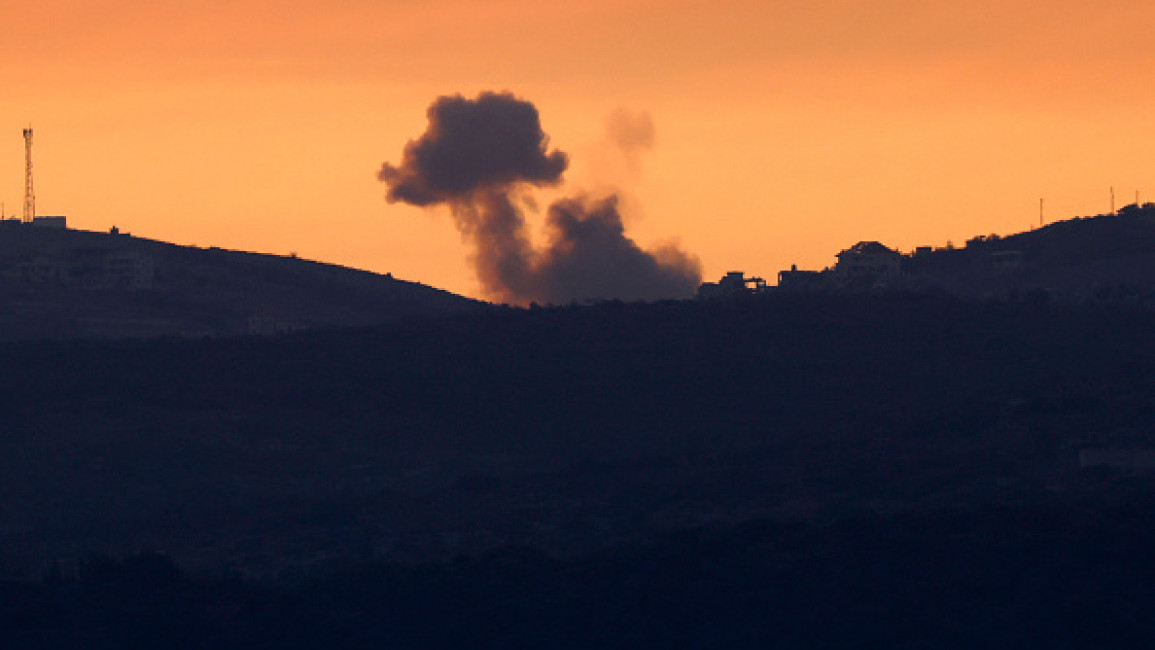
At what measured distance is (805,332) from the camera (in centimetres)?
19625

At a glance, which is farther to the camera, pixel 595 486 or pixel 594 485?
pixel 594 485

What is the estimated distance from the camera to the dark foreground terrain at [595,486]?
3900 inches

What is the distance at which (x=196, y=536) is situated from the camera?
457ft

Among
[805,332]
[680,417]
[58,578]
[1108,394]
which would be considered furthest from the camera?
[805,332]

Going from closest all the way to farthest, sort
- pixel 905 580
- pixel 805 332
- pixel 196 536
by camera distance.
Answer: pixel 905 580 → pixel 196 536 → pixel 805 332

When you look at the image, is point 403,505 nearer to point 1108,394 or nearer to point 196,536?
point 196,536

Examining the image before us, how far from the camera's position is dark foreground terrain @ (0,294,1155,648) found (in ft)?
325

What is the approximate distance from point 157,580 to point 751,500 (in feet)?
140

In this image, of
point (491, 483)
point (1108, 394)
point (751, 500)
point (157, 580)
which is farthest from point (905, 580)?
point (1108, 394)

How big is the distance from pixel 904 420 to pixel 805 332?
1146 inches

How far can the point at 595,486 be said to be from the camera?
152 meters

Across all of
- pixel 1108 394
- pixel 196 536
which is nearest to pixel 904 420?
pixel 1108 394

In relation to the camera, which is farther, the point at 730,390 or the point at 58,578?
the point at 730,390

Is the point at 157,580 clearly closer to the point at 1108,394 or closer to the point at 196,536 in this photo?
the point at 196,536
